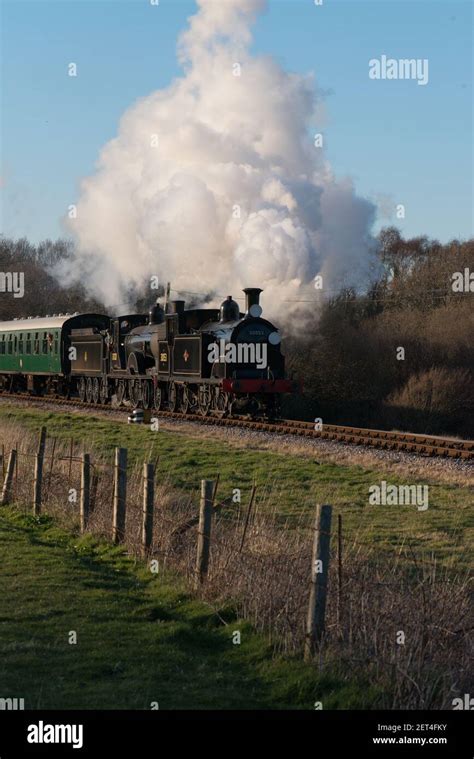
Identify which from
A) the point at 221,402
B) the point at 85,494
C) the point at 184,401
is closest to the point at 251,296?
the point at 221,402

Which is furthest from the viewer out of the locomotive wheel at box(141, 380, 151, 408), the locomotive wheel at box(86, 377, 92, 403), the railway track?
the locomotive wheel at box(86, 377, 92, 403)

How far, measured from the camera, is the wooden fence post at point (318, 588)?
316 inches

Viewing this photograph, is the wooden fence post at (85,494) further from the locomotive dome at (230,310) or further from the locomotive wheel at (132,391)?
Answer: the locomotive wheel at (132,391)

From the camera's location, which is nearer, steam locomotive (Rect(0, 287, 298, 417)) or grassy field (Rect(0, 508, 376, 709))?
grassy field (Rect(0, 508, 376, 709))

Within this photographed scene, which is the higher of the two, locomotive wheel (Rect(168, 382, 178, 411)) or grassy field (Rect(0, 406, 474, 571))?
locomotive wheel (Rect(168, 382, 178, 411))

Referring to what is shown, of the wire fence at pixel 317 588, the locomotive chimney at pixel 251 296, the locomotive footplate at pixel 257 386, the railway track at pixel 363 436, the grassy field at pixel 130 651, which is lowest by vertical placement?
the grassy field at pixel 130 651

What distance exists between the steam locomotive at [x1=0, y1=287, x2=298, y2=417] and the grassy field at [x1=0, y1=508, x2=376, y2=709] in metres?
15.4

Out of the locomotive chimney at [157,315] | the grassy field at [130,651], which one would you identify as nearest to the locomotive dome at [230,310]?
the locomotive chimney at [157,315]

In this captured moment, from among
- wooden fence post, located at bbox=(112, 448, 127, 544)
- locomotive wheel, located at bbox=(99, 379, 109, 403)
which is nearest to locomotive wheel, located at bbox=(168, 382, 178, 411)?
locomotive wheel, located at bbox=(99, 379, 109, 403)

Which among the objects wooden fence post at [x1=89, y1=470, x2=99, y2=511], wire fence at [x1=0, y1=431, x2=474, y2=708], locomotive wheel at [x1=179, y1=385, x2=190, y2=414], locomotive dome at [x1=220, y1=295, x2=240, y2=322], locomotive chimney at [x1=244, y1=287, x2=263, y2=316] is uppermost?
locomotive chimney at [x1=244, y1=287, x2=263, y2=316]

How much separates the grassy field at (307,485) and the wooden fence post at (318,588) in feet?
9.97

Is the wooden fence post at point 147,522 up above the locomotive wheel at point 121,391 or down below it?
below

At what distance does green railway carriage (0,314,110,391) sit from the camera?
37.4 meters

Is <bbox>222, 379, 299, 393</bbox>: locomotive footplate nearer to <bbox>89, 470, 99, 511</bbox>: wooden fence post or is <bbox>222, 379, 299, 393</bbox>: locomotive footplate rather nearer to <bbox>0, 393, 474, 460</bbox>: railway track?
<bbox>0, 393, 474, 460</bbox>: railway track
